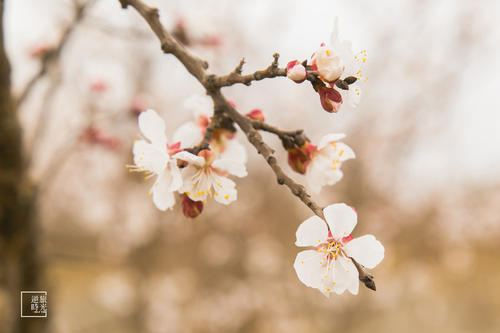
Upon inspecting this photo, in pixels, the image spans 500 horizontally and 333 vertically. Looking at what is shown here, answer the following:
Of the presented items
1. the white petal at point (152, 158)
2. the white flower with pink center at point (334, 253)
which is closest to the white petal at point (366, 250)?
the white flower with pink center at point (334, 253)

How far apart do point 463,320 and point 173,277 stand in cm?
572

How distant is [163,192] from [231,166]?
124 mm

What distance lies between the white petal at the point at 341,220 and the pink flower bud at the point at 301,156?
16cm

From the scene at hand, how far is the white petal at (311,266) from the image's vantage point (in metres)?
0.58

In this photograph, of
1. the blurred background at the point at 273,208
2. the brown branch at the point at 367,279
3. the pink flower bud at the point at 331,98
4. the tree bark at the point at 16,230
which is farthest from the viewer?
the blurred background at the point at 273,208

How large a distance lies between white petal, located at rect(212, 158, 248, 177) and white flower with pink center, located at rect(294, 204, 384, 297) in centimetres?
13

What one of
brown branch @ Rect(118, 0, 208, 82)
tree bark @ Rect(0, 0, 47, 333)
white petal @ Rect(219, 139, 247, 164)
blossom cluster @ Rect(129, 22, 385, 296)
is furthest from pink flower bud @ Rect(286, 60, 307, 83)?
tree bark @ Rect(0, 0, 47, 333)

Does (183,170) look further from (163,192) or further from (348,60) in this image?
(348,60)

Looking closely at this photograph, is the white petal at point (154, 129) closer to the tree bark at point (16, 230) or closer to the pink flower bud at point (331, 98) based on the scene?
the pink flower bud at point (331, 98)

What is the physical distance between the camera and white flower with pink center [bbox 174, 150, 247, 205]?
0.60 metres

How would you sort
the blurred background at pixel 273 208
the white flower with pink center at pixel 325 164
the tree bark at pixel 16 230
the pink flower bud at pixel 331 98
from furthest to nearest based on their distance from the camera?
the blurred background at pixel 273 208 < the tree bark at pixel 16 230 < the white flower with pink center at pixel 325 164 < the pink flower bud at pixel 331 98

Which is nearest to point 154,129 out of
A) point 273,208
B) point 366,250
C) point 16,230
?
point 366,250

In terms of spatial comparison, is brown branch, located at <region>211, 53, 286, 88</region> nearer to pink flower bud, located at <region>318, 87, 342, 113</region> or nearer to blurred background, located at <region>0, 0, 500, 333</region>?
pink flower bud, located at <region>318, 87, 342, 113</region>

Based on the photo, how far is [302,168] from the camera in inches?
27.6
